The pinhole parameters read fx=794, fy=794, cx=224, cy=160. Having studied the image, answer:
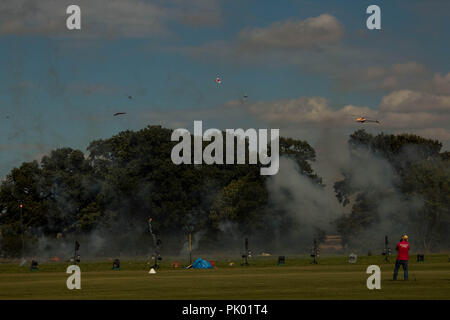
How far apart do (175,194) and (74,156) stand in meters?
19.4

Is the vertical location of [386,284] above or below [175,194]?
below

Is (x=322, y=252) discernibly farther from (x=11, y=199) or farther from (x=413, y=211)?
(x=11, y=199)

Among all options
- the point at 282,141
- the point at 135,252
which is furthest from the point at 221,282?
the point at 282,141

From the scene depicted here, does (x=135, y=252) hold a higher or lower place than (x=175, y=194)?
lower

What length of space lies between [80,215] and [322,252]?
132 feet

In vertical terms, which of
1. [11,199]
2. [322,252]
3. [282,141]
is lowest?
[322,252]

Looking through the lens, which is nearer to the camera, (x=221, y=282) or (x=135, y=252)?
(x=221, y=282)

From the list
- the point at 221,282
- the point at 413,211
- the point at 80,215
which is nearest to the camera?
the point at 221,282

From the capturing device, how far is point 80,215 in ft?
433

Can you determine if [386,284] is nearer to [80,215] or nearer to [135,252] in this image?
[135,252]
